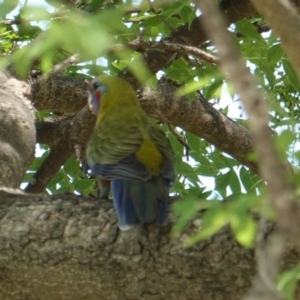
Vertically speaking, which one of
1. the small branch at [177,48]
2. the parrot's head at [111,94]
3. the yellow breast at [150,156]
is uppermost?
the small branch at [177,48]

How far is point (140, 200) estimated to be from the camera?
99.2 inches

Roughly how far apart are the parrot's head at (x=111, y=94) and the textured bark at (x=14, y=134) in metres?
0.40

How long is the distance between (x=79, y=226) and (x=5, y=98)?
120cm

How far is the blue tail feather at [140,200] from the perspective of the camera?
7.60 ft

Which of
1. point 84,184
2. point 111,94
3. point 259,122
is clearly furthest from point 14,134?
point 259,122

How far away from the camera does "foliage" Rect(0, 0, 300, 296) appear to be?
117 centimetres

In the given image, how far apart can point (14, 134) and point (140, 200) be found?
907mm

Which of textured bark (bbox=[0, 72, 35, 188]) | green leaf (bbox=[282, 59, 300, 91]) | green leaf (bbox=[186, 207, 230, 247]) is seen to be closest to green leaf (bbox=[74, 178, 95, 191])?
textured bark (bbox=[0, 72, 35, 188])

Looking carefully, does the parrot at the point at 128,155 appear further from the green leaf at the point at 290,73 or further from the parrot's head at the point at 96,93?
the green leaf at the point at 290,73

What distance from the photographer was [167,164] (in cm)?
286

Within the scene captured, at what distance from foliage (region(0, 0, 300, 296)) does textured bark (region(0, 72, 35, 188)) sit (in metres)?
0.20

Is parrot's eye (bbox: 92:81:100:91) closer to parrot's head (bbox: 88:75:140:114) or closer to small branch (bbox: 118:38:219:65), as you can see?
parrot's head (bbox: 88:75:140:114)

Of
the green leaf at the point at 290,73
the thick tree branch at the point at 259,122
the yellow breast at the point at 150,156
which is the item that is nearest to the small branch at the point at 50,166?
the yellow breast at the point at 150,156

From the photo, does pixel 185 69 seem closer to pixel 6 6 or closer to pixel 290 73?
pixel 290 73
